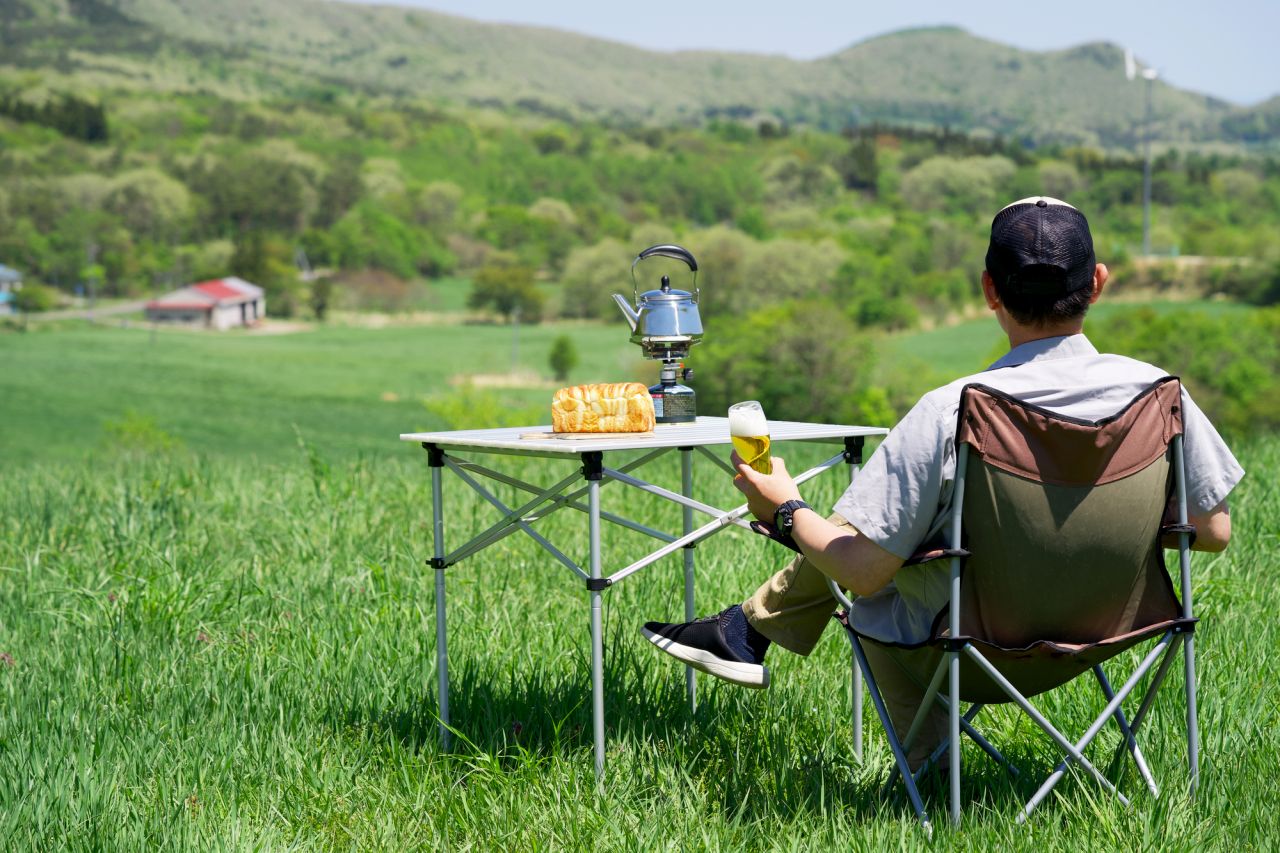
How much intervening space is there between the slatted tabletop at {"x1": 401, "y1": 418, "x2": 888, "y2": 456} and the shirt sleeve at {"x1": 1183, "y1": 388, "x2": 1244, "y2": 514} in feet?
2.11

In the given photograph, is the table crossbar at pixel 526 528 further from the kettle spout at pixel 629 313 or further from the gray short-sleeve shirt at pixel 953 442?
the gray short-sleeve shirt at pixel 953 442

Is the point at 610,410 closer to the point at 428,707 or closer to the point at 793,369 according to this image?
the point at 428,707

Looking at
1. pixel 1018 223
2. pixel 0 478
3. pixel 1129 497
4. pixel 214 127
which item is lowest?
pixel 0 478

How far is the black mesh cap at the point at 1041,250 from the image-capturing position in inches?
70.9

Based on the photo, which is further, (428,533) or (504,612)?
(428,533)

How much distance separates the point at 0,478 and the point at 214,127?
10298 cm

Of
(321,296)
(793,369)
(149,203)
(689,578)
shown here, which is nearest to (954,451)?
(689,578)

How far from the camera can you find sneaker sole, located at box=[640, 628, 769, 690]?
2131 mm

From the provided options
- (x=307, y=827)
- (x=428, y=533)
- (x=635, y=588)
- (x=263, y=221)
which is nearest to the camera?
(x=307, y=827)

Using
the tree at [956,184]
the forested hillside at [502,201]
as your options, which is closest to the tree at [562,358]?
the forested hillside at [502,201]

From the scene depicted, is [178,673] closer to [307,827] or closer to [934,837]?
[307,827]

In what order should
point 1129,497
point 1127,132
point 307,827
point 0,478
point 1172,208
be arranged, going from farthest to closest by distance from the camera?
point 1127,132 → point 1172,208 → point 0,478 → point 307,827 → point 1129,497

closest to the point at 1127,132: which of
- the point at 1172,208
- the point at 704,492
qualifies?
the point at 1172,208

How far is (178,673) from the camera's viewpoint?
9.53ft
